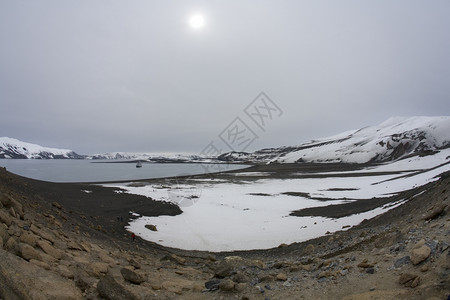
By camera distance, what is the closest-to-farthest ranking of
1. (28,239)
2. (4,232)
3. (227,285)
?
1. (4,232)
2. (227,285)
3. (28,239)

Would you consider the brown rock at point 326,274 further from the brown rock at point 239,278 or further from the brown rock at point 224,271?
the brown rock at point 224,271

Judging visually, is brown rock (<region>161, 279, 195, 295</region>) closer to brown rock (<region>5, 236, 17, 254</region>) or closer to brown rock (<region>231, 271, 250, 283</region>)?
brown rock (<region>231, 271, 250, 283</region>)

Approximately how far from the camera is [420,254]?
5539 millimetres

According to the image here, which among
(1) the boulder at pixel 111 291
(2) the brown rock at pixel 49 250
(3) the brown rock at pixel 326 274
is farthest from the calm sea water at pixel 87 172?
(3) the brown rock at pixel 326 274

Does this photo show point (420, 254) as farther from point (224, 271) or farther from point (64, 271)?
point (64, 271)

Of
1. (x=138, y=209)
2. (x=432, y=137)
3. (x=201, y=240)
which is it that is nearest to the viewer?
(x=201, y=240)

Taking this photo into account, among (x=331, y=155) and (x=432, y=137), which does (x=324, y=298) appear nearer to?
(x=432, y=137)

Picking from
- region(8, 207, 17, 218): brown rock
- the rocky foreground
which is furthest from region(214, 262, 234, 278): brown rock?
region(8, 207, 17, 218): brown rock

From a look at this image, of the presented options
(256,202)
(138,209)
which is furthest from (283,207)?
(138,209)

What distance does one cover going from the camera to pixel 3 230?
6.41 meters

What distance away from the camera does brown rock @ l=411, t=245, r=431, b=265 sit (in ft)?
17.9

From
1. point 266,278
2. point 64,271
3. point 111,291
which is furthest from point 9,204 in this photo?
point 266,278

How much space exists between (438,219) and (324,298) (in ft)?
15.6

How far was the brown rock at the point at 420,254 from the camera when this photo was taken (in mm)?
5469
